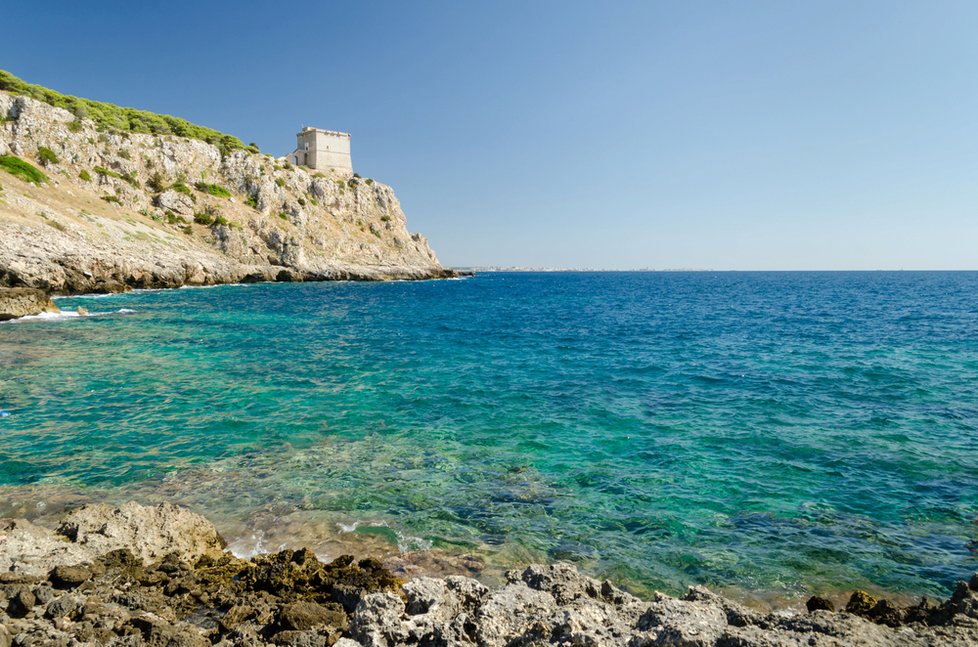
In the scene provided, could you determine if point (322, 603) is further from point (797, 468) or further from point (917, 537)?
point (797, 468)

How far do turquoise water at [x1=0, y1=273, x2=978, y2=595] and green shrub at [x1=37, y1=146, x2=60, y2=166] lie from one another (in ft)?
183

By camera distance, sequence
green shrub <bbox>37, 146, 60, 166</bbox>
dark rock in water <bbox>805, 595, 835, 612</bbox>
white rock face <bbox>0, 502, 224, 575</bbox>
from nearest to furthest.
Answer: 1. dark rock in water <bbox>805, 595, 835, 612</bbox>
2. white rock face <bbox>0, 502, 224, 575</bbox>
3. green shrub <bbox>37, 146, 60, 166</bbox>

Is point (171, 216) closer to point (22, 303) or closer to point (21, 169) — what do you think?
point (21, 169)

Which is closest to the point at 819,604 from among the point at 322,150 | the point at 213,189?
the point at 213,189

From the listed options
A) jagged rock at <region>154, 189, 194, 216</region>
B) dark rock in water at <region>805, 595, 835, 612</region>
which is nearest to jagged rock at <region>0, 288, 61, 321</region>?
dark rock in water at <region>805, 595, 835, 612</region>

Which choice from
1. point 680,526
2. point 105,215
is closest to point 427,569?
point 680,526

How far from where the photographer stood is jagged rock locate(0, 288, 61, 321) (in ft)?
110

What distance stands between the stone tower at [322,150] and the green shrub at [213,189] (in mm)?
32465

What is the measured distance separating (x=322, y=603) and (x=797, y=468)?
36.6 feet

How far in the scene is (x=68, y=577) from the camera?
20.5 ft

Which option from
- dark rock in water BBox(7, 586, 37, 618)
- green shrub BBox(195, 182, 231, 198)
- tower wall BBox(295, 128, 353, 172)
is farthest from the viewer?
tower wall BBox(295, 128, 353, 172)

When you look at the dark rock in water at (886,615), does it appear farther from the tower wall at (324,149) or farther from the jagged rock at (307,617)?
the tower wall at (324,149)

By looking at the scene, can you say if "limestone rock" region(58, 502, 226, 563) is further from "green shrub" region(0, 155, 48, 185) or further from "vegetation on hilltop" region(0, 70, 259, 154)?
"vegetation on hilltop" region(0, 70, 259, 154)

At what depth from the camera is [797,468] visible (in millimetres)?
12156
